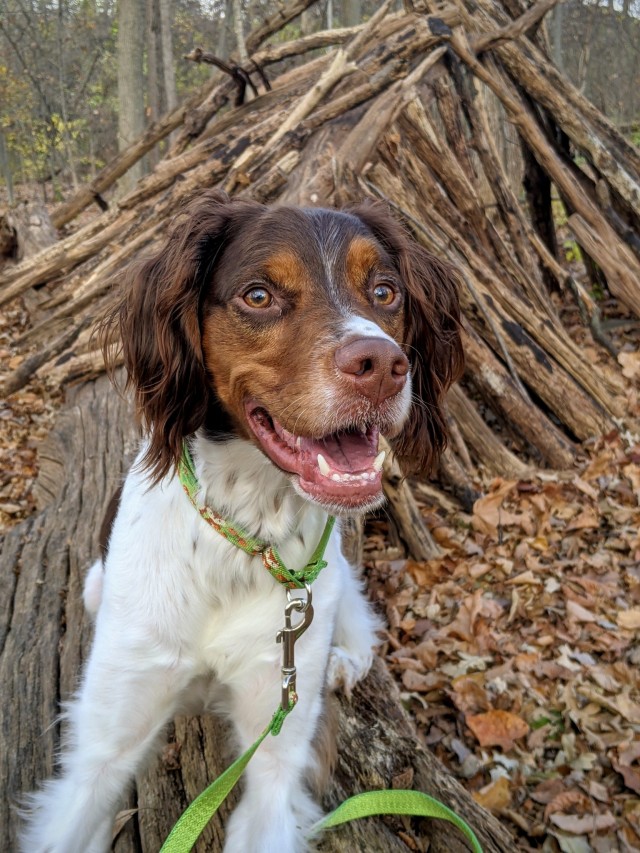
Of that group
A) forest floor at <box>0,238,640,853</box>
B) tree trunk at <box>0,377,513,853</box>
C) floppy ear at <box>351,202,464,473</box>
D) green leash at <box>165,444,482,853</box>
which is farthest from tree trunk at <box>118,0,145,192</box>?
green leash at <box>165,444,482,853</box>

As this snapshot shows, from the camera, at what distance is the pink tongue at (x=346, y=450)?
1.78 m

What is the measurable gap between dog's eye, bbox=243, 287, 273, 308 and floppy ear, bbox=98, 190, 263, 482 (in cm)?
17

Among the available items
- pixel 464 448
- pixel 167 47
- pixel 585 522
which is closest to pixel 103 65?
pixel 167 47

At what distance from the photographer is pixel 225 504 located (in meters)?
2.03

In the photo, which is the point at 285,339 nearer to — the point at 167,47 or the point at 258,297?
the point at 258,297

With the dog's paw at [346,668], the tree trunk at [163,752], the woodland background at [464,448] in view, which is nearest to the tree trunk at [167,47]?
the woodland background at [464,448]

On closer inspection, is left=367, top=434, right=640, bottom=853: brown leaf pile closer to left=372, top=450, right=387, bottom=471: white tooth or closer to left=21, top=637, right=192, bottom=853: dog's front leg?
left=21, top=637, right=192, bottom=853: dog's front leg

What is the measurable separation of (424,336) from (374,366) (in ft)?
2.26

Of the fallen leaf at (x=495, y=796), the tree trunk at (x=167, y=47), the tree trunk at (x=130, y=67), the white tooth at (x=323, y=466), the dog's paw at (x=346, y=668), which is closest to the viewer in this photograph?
the white tooth at (x=323, y=466)

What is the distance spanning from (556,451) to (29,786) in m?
3.77

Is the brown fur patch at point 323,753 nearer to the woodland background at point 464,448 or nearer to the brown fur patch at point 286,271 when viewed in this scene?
the woodland background at point 464,448

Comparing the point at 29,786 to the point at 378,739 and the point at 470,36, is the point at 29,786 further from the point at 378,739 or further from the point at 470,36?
the point at 470,36

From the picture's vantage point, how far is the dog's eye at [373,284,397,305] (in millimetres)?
2094

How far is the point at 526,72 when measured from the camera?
5.97 m
